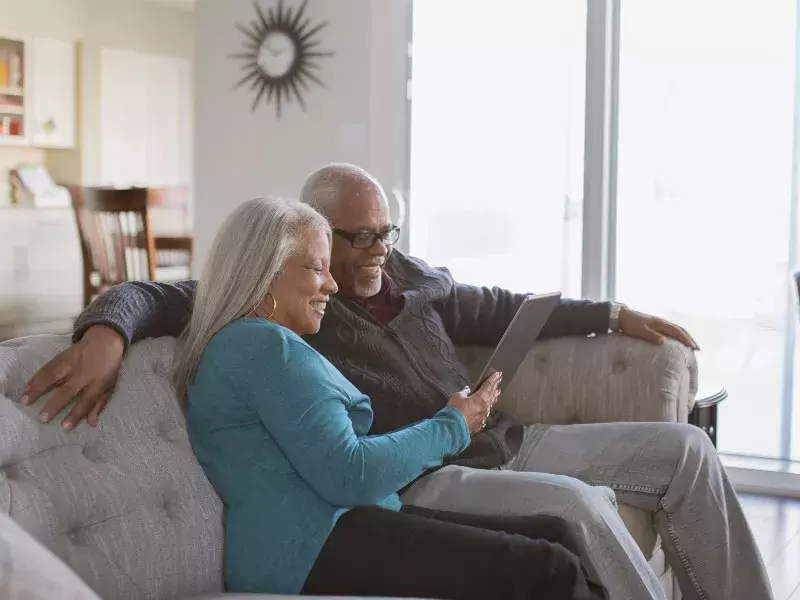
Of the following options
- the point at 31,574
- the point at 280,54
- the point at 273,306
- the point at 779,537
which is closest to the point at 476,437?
the point at 273,306

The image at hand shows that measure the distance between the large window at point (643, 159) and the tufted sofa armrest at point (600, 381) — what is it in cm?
158

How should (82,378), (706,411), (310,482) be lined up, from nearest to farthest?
(310,482)
(82,378)
(706,411)

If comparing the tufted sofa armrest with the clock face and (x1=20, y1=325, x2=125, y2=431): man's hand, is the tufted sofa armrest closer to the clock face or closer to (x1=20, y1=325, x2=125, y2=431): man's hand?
(x1=20, y1=325, x2=125, y2=431): man's hand

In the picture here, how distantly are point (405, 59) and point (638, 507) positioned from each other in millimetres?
2787

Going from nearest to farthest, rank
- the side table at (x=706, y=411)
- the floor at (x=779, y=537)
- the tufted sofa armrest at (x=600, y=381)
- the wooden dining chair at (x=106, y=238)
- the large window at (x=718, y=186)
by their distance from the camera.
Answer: the tufted sofa armrest at (x=600, y=381) < the side table at (x=706, y=411) < the floor at (x=779, y=537) < the large window at (x=718, y=186) < the wooden dining chair at (x=106, y=238)

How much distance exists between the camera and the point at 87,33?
8.36 metres

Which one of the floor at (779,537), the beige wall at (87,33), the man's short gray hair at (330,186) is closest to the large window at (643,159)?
the floor at (779,537)

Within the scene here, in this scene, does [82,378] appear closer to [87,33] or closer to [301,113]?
[301,113]

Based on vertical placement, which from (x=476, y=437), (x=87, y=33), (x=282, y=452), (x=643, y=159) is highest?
(x=87, y=33)

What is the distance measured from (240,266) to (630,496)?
970mm

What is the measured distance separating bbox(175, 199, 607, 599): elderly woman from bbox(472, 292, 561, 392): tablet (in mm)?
426

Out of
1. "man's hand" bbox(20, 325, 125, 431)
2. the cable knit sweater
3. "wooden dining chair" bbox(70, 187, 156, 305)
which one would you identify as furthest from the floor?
"wooden dining chair" bbox(70, 187, 156, 305)

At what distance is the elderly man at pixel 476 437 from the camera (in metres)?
1.74

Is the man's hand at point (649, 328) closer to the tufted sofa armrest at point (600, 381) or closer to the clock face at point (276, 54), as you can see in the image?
the tufted sofa armrest at point (600, 381)
